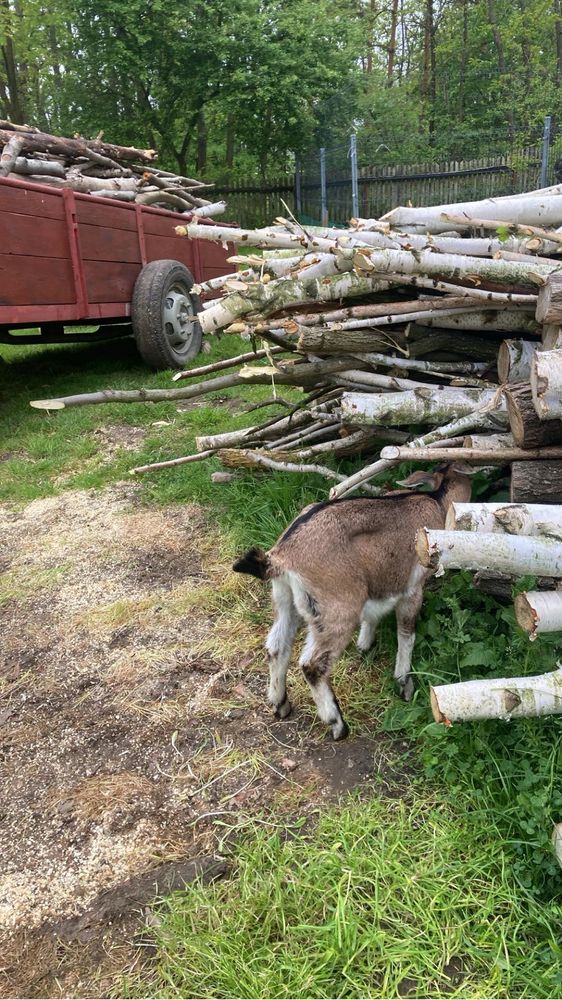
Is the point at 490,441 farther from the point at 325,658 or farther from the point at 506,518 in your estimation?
the point at 325,658

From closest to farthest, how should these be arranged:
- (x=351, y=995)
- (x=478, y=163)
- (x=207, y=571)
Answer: (x=351, y=995) → (x=207, y=571) → (x=478, y=163)

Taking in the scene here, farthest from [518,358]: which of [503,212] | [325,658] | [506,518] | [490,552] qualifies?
[325,658]

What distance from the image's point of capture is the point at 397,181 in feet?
53.5

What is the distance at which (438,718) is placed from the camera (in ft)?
7.86

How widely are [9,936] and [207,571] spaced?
241 centimetres

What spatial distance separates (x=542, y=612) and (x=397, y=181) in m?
16.2

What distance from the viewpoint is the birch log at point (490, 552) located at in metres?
2.52

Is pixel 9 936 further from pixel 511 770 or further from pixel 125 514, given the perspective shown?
pixel 125 514

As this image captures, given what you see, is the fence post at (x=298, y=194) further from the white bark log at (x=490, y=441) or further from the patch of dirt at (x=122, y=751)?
the white bark log at (x=490, y=441)

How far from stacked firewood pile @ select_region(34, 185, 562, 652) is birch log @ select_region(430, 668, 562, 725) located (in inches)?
24.3

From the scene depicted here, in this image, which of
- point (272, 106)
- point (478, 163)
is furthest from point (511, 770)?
point (272, 106)

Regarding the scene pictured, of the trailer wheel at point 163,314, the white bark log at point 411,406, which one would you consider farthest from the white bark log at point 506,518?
the trailer wheel at point 163,314

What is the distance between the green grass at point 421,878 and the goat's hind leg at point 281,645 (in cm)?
31

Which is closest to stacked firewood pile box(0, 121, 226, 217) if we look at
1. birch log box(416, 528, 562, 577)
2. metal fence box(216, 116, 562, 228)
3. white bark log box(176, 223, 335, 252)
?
white bark log box(176, 223, 335, 252)
